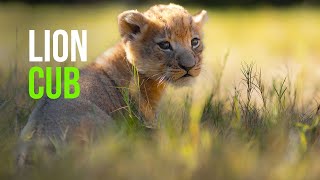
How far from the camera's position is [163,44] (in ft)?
18.7

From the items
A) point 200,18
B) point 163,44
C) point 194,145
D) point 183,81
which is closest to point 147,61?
point 163,44

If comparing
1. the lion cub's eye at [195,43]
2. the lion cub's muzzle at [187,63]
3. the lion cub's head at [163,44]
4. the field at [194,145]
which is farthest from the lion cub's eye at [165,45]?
the field at [194,145]

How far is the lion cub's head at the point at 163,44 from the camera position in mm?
5625

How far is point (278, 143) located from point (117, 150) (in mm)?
756

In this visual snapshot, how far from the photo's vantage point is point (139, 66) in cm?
573

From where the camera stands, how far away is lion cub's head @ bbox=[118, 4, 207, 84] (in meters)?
5.62

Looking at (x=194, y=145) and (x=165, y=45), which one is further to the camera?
(x=165, y=45)

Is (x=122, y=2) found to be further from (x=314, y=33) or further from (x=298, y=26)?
(x=314, y=33)

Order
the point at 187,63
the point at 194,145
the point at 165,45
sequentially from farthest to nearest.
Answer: the point at 165,45, the point at 187,63, the point at 194,145

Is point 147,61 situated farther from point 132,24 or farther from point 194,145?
point 194,145

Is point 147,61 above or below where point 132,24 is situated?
below

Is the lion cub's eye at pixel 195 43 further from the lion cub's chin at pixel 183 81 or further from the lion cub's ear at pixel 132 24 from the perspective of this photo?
the lion cub's ear at pixel 132 24

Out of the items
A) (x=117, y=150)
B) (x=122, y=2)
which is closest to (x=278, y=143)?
(x=117, y=150)

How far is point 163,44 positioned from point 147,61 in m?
0.16
